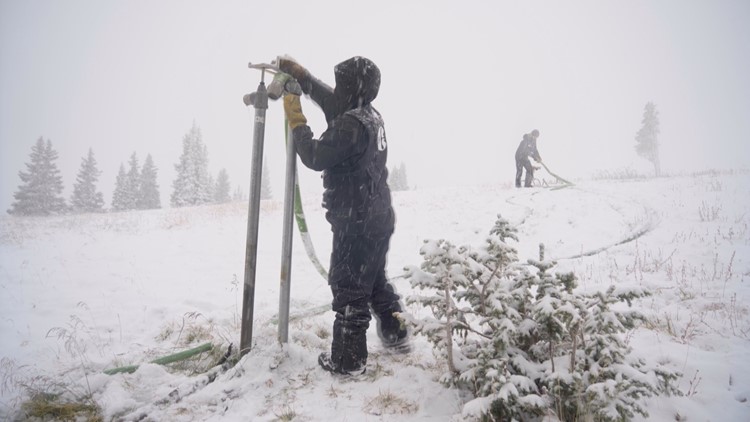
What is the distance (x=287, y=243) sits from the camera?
3.10 meters

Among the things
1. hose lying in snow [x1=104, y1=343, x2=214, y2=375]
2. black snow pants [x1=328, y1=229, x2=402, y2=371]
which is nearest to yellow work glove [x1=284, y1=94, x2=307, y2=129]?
black snow pants [x1=328, y1=229, x2=402, y2=371]

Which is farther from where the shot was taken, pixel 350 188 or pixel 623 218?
pixel 623 218

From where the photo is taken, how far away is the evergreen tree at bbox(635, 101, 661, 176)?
39031 millimetres

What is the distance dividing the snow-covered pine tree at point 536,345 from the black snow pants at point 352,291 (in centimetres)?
55

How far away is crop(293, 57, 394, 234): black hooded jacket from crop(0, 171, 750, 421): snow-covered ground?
1.25 metres

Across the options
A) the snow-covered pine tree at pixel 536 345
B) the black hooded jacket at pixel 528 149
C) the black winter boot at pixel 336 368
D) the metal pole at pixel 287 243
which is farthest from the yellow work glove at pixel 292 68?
the black hooded jacket at pixel 528 149

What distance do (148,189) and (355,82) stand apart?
45171 millimetres

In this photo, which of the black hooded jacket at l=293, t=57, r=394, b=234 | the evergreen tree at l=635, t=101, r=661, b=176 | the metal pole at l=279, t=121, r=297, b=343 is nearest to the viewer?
the black hooded jacket at l=293, t=57, r=394, b=234

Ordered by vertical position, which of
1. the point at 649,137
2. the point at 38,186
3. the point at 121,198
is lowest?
the point at 121,198

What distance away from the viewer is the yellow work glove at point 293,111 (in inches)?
111

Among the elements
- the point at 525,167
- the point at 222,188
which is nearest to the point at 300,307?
the point at 525,167

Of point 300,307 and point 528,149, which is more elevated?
point 528,149

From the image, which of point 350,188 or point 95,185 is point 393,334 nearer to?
point 350,188

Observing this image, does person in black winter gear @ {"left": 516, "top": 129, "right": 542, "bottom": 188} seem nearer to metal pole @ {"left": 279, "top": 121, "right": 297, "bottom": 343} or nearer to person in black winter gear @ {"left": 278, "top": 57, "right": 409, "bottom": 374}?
person in black winter gear @ {"left": 278, "top": 57, "right": 409, "bottom": 374}
